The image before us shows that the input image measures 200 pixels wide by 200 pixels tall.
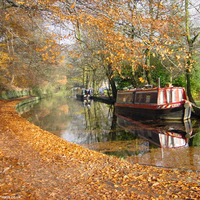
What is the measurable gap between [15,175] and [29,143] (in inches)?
130

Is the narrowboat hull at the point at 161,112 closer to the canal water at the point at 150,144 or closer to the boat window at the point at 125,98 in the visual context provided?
the boat window at the point at 125,98

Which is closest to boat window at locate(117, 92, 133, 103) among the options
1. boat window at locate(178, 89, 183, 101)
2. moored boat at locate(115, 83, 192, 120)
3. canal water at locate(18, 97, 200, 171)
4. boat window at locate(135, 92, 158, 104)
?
boat window at locate(135, 92, 158, 104)

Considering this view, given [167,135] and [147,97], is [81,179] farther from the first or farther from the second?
[147,97]

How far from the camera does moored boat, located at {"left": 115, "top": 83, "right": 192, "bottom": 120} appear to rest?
15871 mm

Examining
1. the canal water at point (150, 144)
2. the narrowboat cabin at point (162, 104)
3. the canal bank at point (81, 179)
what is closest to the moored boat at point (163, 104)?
the narrowboat cabin at point (162, 104)

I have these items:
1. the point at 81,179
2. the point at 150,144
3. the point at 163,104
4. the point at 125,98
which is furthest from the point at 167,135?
the point at 125,98

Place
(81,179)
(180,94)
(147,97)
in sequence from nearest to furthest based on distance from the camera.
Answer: (81,179) < (180,94) < (147,97)

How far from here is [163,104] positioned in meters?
16.4

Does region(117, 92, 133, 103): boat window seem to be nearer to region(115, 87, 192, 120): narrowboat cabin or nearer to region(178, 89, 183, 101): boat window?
region(115, 87, 192, 120): narrowboat cabin

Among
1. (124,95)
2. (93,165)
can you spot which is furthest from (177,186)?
(124,95)

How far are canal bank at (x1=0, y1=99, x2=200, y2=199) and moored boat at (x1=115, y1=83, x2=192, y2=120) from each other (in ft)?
34.8

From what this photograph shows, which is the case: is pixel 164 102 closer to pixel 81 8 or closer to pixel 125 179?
pixel 81 8

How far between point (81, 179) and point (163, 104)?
12.7 m

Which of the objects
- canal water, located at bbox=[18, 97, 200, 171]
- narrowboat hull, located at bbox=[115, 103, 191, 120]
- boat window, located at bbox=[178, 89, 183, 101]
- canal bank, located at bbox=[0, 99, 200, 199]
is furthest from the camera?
boat window, located at bbox=[178, 89, 183, 101]
